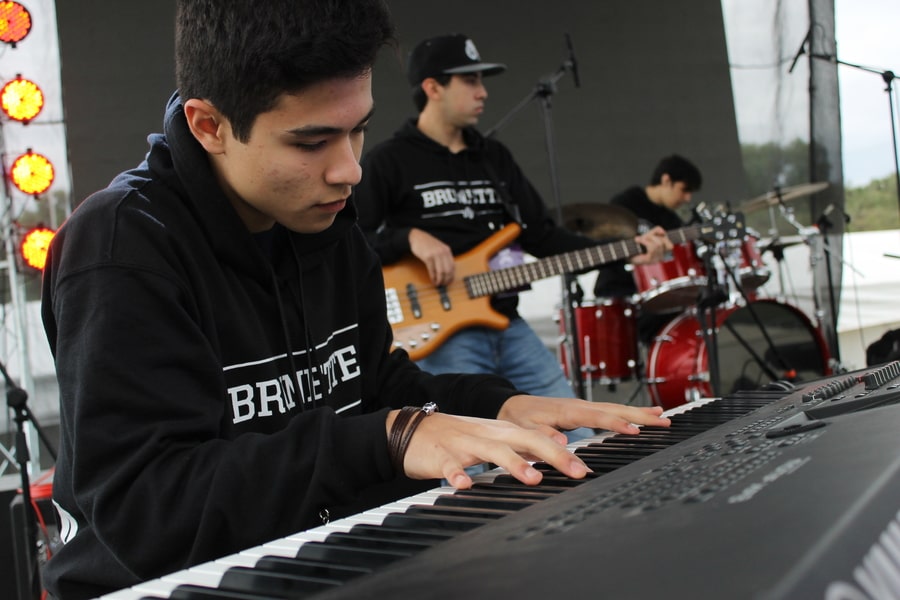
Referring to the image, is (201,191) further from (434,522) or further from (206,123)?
(434,522)

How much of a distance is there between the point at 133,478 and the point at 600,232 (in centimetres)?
505

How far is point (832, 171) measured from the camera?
19.3ft

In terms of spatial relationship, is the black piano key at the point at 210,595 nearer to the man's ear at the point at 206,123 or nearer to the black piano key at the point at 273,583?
the black piano key at the point at 273,583

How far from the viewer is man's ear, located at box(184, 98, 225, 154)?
53.6 inches

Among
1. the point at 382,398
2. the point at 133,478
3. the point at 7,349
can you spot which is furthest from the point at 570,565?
the point at 7,349

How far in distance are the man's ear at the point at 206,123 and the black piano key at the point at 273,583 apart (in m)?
0.82

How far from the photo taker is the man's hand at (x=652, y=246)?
13.9 feet

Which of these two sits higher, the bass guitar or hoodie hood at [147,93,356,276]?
hoodie hood at [147,93,356,276]

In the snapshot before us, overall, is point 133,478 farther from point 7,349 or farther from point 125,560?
point 7,349

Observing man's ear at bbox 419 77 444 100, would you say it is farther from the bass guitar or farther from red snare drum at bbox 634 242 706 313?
red snare drum at bbox 634 242 706 313

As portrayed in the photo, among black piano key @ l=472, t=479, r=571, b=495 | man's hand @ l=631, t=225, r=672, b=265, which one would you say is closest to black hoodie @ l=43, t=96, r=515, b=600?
black piano key @ l=472, t=479, r=571, b=495

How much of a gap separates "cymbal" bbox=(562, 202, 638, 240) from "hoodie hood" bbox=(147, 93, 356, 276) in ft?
14.3

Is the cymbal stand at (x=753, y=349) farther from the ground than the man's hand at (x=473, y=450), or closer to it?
closer to it

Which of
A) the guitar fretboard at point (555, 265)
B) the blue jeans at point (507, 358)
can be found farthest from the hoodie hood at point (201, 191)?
the guitar fretboard at point (555, 265)
